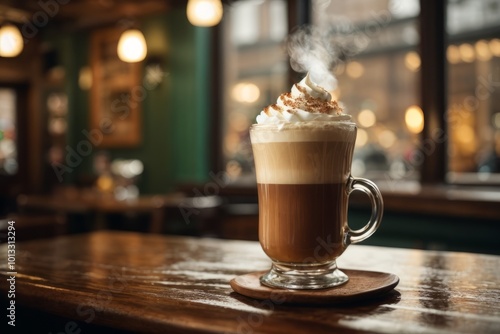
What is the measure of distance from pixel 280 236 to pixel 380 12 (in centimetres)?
408

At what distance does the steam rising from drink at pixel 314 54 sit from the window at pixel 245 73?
13.7 inches

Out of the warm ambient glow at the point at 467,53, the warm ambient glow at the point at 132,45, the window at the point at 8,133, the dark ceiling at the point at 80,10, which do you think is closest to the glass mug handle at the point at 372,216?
the warm ambient glow at the point at 467,53

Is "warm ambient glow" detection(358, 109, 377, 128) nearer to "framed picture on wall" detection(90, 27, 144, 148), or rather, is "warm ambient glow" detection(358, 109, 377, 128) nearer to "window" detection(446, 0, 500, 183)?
"window" detection(446, 0, 500, 183)

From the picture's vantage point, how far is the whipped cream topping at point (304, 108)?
104cm

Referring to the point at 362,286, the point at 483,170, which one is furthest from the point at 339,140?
the point at 483,170

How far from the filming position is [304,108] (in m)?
1.06

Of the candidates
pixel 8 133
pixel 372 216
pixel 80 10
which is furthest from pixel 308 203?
pixel 8 133

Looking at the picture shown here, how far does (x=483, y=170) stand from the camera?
408 cm

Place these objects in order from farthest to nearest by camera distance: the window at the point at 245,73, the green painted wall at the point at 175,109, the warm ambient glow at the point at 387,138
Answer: the green painted wall at the point at 175,109
the window at the point at 245,73
the warm ambient glow at the point at 387,138

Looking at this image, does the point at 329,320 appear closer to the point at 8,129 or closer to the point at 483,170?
the point at 483,170

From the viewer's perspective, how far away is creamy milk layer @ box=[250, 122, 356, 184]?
103cm

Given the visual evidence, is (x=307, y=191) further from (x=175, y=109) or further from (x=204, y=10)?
(x=175, y=109)

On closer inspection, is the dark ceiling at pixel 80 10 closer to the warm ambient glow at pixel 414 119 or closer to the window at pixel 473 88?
the warm ambient glow at pixel 414 119

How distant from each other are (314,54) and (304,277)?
12.5ft
